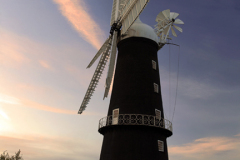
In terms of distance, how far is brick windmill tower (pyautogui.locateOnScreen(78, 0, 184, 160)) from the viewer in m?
21.5

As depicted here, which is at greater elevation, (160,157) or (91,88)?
(91,88)

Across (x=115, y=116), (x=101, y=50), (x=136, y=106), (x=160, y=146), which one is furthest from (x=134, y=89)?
(x=101, y=50)

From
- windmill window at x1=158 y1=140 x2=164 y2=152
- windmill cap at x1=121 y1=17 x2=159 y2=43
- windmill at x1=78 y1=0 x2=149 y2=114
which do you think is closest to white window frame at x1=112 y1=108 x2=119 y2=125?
windmill at x1=78 y1=0 x2=149 y2=114

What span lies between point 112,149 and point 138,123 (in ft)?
12.5

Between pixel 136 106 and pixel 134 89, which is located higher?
pixel 134 89

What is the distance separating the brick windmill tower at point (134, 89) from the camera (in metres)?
21.5

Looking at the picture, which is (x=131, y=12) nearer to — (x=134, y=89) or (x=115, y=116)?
(x=134, y=89)

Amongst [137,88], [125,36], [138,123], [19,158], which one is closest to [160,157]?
[138,123]

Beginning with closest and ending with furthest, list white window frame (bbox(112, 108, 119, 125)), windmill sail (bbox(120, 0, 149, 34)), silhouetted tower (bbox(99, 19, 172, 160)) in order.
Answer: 1. silhouetted tower (bbox(99, 19, 172, 160))
2. white window frame (bbox(112, 108, 119, 125))
3. windmill sail (bbox(120, 0, 149, 34))

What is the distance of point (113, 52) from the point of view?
26.3 m

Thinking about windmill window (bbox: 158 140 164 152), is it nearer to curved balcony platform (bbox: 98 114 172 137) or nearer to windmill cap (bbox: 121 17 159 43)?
curved balcony platform (bbox: 98 114 172 137)

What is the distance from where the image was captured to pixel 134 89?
2428 centimetres

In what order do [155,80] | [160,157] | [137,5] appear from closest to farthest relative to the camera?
[160,157], [137,5], [155,80]

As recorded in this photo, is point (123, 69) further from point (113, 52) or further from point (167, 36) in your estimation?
point (167, 36)
